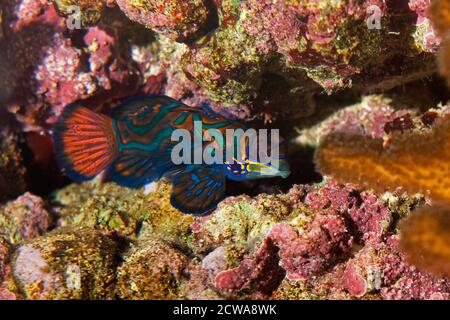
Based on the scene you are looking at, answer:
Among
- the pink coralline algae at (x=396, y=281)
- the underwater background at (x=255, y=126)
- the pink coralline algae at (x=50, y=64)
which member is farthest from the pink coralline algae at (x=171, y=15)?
the pink coralline algae at (x=396, y=281)

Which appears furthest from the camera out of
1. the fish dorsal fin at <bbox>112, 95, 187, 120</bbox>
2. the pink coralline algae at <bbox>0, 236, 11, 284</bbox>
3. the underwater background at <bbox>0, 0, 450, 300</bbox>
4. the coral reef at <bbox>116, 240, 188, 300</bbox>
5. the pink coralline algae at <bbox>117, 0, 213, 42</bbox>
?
the fish dorsal fin at <bbox>112, 95, 187, 120</bbox>

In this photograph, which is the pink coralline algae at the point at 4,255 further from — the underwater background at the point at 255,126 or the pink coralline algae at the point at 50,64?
the pink coralline algae at the point at 50,64

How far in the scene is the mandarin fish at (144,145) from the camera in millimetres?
3848

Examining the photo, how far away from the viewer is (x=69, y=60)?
4.29m

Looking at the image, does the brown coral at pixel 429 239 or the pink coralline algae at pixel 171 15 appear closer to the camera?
the brown coral at pixel 429 239

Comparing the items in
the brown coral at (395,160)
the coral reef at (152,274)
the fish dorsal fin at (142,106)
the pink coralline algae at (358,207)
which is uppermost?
the fish dorsal fin at (142,106)

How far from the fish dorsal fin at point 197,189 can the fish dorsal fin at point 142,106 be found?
73 cm

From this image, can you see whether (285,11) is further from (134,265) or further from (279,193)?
(134,265)

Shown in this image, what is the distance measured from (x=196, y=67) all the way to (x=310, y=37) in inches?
46.0

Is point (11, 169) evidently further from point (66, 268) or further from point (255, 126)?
point (255, 126)

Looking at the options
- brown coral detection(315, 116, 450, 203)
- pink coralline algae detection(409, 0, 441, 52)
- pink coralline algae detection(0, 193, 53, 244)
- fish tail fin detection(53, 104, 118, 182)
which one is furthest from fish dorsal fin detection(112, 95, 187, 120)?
pink coralline algae detection(409, 0, 441, 52)

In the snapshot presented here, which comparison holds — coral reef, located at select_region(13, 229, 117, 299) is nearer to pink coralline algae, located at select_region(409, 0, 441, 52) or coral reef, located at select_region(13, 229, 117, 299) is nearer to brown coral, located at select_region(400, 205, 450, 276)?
brown coral, located at select_region(400, 205, 450, 276)

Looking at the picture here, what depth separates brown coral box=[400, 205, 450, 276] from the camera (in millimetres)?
2422

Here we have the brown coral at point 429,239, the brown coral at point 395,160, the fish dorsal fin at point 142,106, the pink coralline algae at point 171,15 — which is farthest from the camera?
the fish dorsal fin at point 142,106
